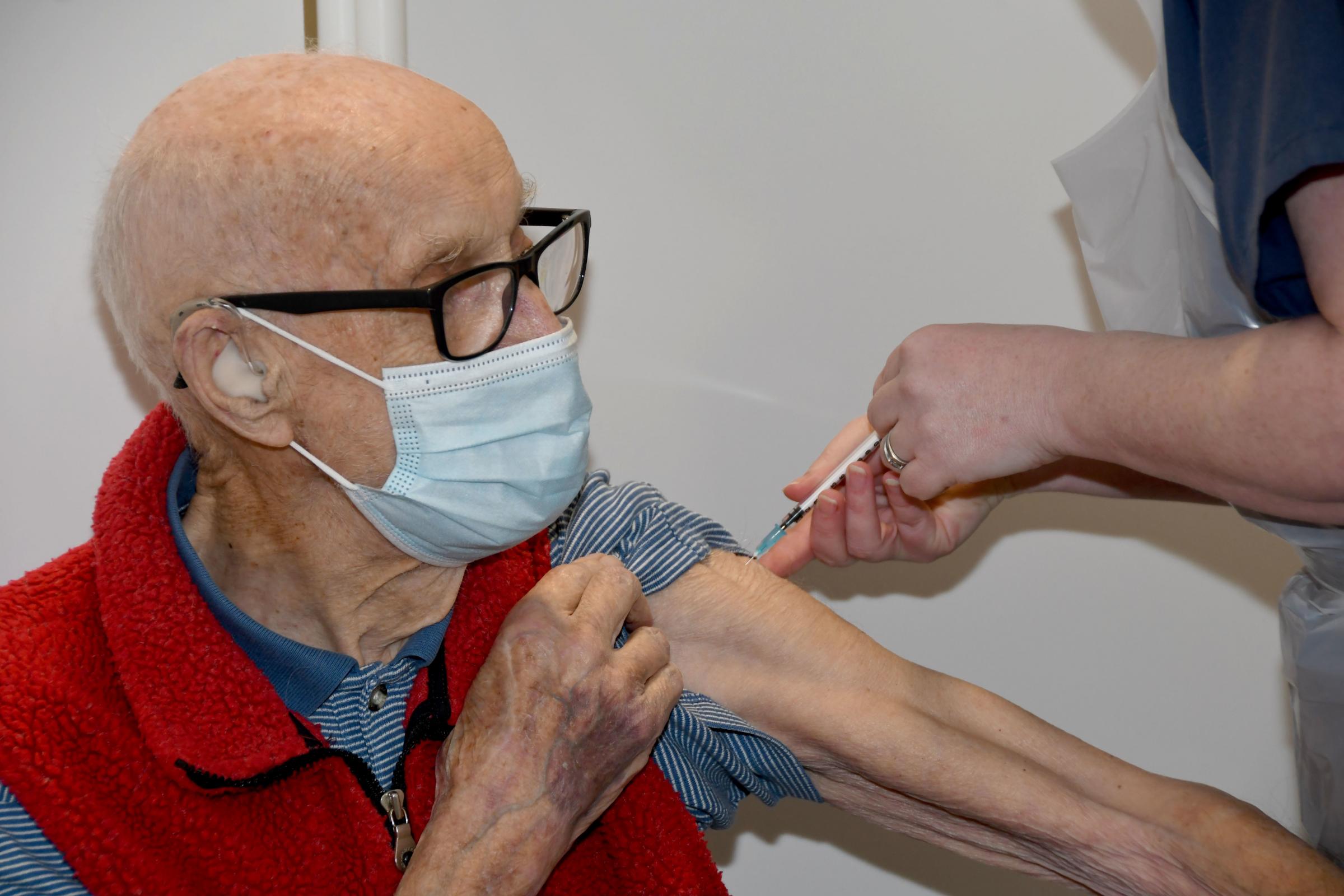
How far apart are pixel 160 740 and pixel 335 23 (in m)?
0.86

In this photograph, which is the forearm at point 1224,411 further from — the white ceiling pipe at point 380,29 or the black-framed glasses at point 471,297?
the white ceiling pipe at point 380,29

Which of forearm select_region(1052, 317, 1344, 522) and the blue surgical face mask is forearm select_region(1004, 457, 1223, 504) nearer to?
forearm select_region(1052, 317, 1344, 522)

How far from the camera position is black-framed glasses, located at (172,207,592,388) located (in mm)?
999

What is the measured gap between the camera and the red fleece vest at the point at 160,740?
39.6 inches

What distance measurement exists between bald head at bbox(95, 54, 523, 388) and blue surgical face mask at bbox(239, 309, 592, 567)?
0.30 ft

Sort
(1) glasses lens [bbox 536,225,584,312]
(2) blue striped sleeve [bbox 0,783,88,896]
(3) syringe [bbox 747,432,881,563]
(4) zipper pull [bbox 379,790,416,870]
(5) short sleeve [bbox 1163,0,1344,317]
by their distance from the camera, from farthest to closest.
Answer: (3) syringe [bbox 747,432,881,563], (1) glasses lens [bbox 536,225,584,312], (4) zipper pull [bbox 379,790,416,870], (2) blue striped sleeve [bbox 0,783,88,896], (5) short sleeve [bbox 1163,0,1344,317]

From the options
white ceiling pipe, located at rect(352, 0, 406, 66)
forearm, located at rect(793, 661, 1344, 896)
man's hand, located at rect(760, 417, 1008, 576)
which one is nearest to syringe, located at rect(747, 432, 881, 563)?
man's hand, located at rect(760, 417, 1008, 576)

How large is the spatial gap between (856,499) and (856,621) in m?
0.35

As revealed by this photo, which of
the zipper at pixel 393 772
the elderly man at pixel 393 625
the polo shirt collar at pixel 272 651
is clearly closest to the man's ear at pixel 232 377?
the elderly man at pixel 393 625

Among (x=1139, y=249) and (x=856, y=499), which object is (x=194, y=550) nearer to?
(x=856, y=499)

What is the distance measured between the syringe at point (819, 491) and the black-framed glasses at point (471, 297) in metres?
0.39

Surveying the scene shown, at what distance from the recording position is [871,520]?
136 centimetres

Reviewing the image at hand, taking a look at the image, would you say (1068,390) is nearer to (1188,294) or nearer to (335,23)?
(1188,294)

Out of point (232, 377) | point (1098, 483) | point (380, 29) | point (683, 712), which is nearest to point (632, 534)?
point (683, 712)
